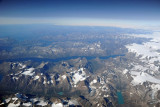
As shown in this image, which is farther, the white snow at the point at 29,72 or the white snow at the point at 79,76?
the white snow at the point at 29,72

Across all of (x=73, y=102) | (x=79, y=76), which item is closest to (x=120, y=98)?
(x=73, y=102)

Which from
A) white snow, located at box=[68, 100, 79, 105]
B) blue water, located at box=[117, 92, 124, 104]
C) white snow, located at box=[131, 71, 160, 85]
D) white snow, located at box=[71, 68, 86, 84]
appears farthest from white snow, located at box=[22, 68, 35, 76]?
white snow, located at box=[131, 71, 160, 85]

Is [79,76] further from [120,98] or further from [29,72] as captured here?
[29,72]

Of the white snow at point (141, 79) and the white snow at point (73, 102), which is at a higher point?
the white snow at point (141, 79)

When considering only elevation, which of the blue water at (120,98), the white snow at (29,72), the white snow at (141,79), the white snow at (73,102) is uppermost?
the white snow at (141,79)

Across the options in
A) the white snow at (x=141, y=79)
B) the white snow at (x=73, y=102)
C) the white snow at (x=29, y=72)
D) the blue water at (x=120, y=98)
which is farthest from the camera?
the white snow at (x=29, y=72)

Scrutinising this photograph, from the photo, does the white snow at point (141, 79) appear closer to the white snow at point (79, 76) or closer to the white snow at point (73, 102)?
the white snow at point (79, 76)

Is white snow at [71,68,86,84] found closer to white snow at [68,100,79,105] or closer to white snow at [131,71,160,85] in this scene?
white snow at [68,100,79,105]

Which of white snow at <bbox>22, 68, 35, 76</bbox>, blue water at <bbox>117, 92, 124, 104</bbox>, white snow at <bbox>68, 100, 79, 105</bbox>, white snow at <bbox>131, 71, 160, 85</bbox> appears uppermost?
white snow at <bbox>131, 71, 160, 85</bbox>

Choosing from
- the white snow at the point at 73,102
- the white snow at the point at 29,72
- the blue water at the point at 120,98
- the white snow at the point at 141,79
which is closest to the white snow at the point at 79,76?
the white snow at the point at 73,102

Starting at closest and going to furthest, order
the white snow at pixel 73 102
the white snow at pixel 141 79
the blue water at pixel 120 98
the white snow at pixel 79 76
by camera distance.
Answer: the white snow at pixel 73 102 → the blue water at pixel 120 98 → the white snow at pixel 141 79 → the white snow at pixel 79 76

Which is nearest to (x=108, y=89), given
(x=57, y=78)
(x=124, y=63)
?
(x=57, y=78)
